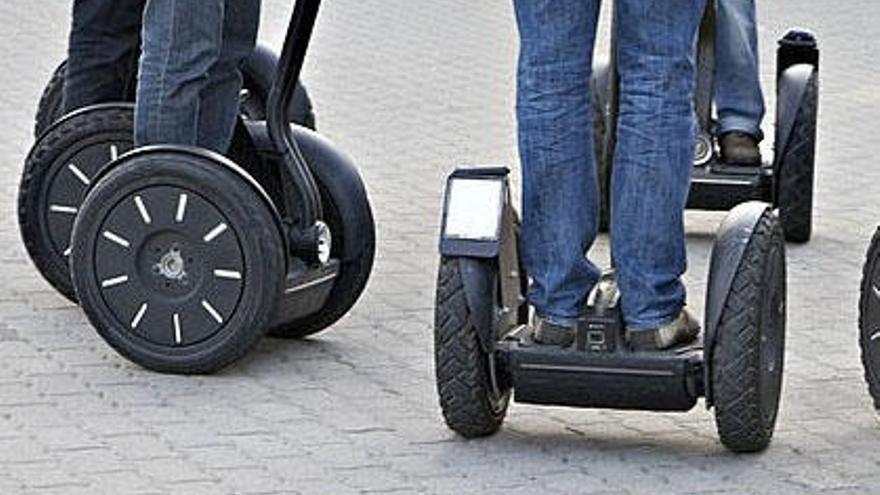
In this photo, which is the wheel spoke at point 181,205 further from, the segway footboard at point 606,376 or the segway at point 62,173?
the segway footboard at point 606,376

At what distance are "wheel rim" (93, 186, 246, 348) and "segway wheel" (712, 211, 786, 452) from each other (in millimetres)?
1290

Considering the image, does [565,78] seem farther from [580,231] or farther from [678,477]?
[678,477]

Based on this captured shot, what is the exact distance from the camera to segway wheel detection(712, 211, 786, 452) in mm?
5621

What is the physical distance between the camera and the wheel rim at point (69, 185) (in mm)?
6797

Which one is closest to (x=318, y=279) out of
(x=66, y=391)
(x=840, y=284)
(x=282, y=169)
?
(x=282, y=169)

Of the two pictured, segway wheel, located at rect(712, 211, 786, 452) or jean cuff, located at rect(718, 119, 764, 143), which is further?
jean cuff, located at rect(718, 119, 764, 143)

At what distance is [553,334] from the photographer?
579 centimetres

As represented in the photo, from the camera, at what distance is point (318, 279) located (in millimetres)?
6629

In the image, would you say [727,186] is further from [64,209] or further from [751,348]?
[751,348]

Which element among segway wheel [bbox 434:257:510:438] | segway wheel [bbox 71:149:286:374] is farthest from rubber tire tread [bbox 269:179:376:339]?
segway wheel [bbox 434:257:510:438]

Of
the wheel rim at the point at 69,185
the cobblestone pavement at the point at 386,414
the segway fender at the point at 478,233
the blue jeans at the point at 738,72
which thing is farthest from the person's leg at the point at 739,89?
the segway fender at the point at 478,233

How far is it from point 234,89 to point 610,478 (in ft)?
5.27

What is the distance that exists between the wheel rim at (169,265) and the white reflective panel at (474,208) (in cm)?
80

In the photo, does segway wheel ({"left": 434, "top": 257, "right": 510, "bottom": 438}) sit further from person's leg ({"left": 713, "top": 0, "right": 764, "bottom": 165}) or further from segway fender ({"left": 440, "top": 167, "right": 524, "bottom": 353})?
person's leg ({"left": 713, "top": 0, "right": 764, "bottom": 165})
